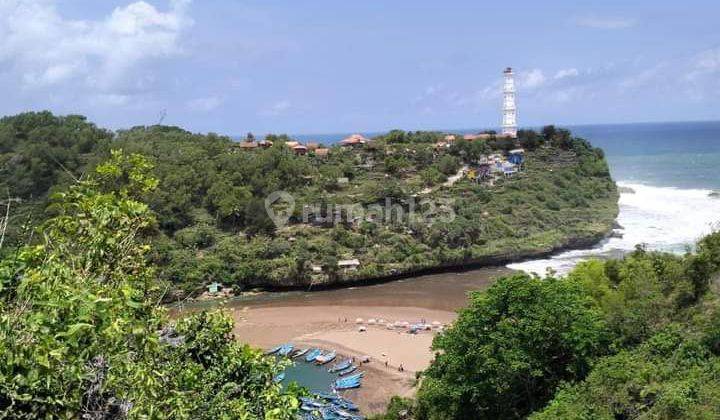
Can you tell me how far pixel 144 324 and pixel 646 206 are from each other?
5110cm

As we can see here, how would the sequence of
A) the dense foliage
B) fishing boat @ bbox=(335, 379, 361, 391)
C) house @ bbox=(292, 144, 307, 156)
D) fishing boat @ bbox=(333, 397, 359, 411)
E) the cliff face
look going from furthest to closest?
house @ bbox=(292, 144, 307, 156)
the cliff face
fishing boat @ bbox=(335, 379, 361, 391)
fishing boat @ bbox=(333, 397, 359, 411)
the dense foliage

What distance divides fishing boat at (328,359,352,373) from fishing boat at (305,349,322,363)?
944 millimetres

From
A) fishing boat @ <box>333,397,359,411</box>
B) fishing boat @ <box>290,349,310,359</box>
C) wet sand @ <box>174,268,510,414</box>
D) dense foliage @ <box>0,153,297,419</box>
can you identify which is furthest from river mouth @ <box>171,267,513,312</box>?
dense foliage @ <box>0,153,297,419</box>

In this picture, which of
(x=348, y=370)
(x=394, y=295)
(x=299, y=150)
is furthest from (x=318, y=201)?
(x=348, y=370)

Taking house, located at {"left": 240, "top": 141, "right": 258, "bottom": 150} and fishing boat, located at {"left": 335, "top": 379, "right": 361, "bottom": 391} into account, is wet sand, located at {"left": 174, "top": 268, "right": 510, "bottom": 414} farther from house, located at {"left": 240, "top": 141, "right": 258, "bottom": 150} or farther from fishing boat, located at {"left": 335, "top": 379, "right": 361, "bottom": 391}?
house, located at {"left": 240, "top": 141, "right": 258, "bottom": 150}

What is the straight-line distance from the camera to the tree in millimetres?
11609

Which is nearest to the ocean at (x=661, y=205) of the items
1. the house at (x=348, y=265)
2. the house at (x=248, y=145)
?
the house at (x=348, y=265)

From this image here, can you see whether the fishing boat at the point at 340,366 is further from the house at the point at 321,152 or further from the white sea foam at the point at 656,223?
the house at the point at 321,152

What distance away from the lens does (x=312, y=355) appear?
2078 centimetres

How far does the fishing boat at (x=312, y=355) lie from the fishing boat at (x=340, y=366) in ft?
3.10

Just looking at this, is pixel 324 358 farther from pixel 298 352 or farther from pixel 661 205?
pixel 661 205

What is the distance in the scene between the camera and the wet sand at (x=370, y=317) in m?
19.3

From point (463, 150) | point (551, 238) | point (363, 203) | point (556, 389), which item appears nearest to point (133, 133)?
point (363, 203)

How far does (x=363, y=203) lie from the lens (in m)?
37.1
